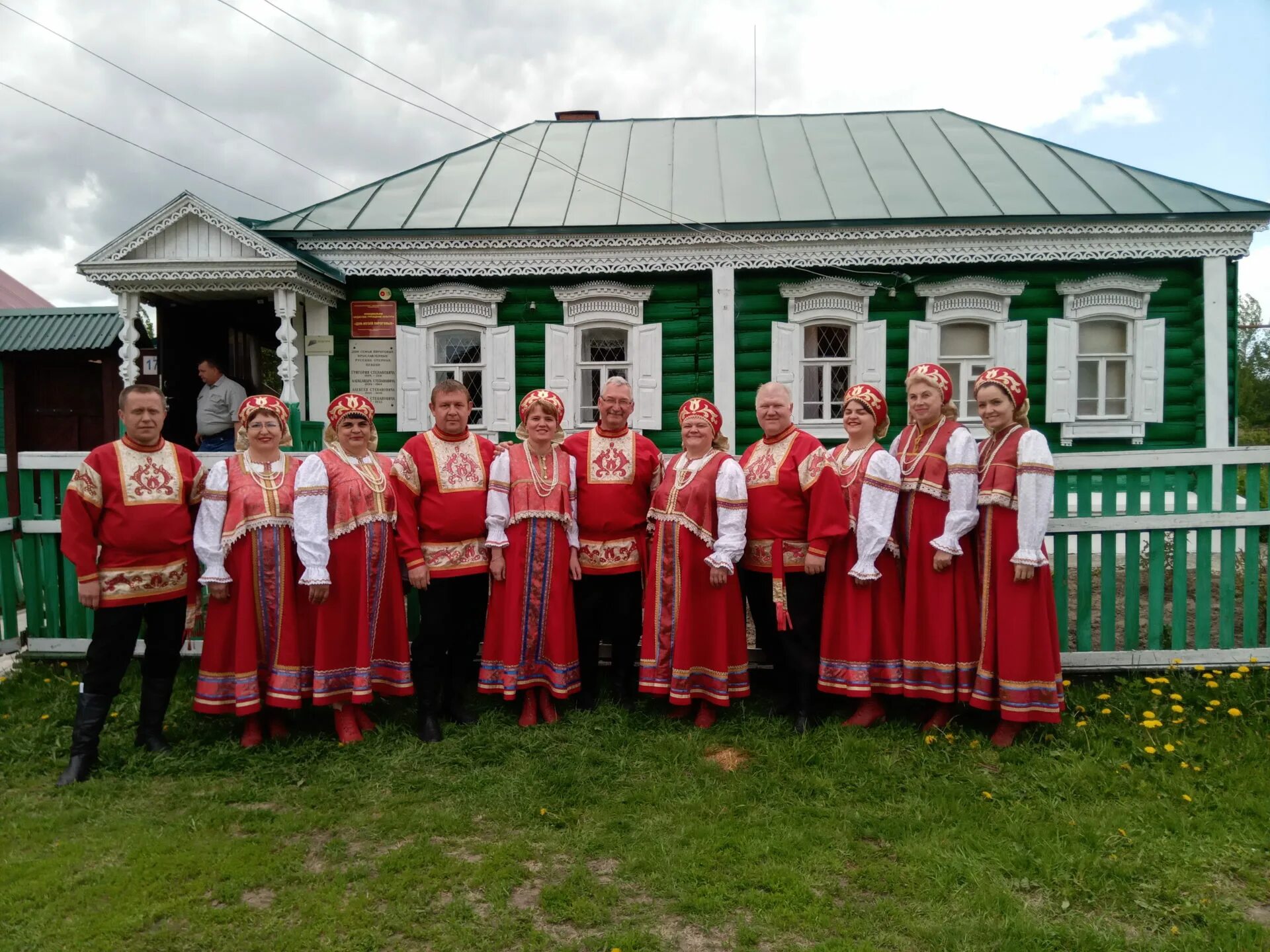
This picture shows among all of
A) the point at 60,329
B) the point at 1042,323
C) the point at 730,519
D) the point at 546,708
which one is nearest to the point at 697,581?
the point at 730,519

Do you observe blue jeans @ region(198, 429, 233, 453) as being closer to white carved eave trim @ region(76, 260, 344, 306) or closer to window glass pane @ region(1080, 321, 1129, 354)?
white carved eave trim @ region(76, 260, 344, 306)

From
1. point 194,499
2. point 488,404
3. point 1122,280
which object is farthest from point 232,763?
point 1122,280

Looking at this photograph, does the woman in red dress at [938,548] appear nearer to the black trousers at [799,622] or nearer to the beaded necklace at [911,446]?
the beaded necklace at [911,446]

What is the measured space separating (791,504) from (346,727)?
2.41 meters

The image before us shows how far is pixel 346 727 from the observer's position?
3756 millimetres

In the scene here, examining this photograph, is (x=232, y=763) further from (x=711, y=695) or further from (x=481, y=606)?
(x=711, y=695)

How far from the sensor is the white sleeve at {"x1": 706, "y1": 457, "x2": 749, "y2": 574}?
12.1 ft

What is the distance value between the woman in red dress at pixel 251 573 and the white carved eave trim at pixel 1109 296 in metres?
7.59

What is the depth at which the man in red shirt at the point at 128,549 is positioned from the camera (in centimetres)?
340

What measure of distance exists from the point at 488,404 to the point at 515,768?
212 inches

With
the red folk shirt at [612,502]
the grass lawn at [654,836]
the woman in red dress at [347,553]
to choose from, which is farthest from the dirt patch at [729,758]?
the woman in red dress at [347,553]

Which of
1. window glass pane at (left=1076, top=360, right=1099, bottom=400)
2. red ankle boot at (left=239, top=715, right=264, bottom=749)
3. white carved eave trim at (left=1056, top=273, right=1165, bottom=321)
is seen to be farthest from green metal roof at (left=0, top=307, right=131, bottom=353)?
window glass pane at (left=1076, top=360, right=1099, bottom=400)

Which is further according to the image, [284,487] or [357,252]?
[357,252]

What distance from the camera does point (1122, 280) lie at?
25.8 ft
